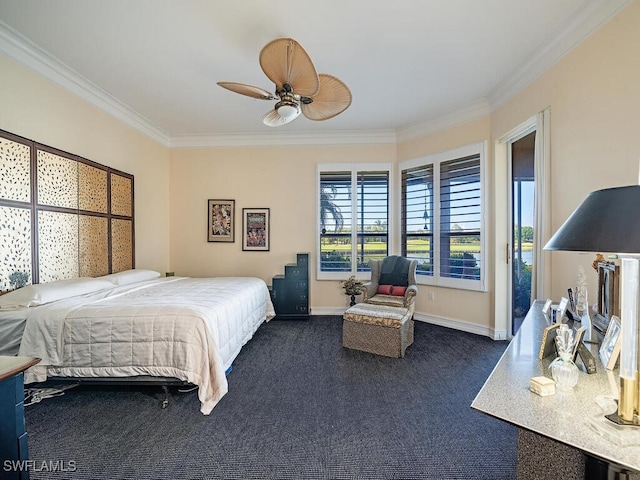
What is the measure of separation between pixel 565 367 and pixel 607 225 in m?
0.55

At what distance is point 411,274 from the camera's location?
12.6 feet

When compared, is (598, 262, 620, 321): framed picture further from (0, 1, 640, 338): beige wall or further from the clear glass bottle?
(0, 1, 640, 338): beige wall

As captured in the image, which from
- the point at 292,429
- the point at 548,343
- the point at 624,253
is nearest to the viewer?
the point at 624,253

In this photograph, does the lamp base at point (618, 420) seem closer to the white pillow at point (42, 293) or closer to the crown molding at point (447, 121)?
the white pillow at point (42, 293)

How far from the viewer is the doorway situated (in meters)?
3.28

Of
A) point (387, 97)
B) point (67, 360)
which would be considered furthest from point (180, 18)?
point (67, 360)

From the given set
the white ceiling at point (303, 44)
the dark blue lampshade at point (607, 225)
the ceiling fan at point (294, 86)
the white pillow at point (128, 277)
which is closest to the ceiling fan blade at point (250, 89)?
the ceiling fan at point (294, 86)

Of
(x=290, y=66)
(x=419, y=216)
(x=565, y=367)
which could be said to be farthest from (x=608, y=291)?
(x=419, y=216)

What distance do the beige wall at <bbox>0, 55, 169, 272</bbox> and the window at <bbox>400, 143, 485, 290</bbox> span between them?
3.94m

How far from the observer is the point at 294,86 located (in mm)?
2377

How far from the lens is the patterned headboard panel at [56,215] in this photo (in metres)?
2.55

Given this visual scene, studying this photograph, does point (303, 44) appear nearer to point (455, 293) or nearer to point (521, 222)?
point (521, 222)

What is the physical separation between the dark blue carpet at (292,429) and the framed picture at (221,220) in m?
2.56

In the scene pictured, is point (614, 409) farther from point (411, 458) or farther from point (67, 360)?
point (67, 360)
